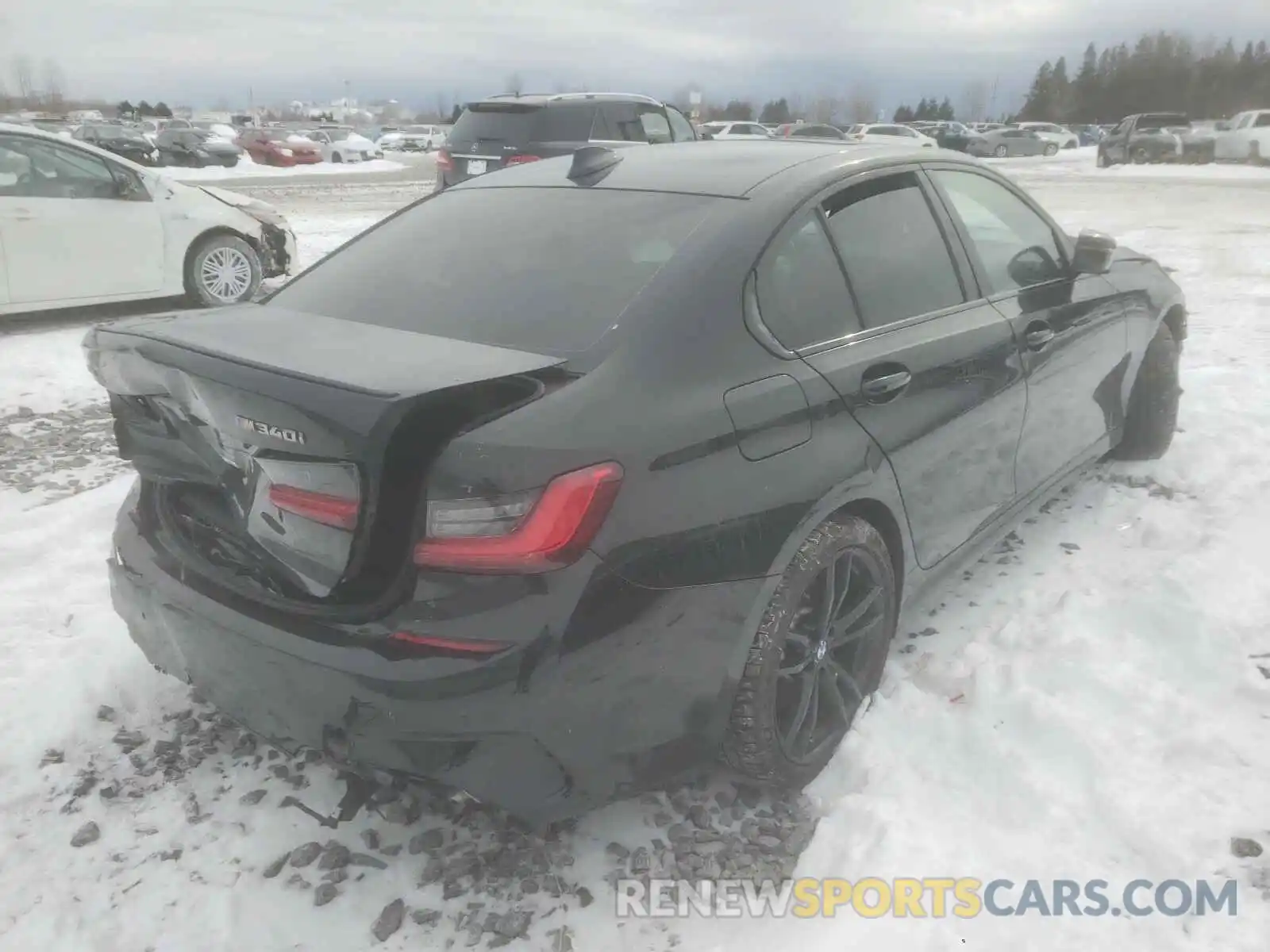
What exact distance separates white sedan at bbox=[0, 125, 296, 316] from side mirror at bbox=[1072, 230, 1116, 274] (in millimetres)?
7025

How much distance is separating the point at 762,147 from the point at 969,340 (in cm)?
90

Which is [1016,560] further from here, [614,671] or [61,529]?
[61,529]

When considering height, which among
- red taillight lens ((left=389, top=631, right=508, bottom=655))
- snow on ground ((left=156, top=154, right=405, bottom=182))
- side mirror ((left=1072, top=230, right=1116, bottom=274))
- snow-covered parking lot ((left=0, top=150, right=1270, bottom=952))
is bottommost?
snow on ground ((left=156, top=154, right=405, bottom=182))

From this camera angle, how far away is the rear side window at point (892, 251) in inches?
111

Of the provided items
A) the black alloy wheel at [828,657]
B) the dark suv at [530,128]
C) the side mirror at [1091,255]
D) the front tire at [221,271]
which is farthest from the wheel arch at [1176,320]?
the dark suv at [530,128]

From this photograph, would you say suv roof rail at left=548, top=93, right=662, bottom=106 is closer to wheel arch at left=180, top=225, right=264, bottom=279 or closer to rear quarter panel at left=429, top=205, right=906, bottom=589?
wheel arch at left=180, top=225, right=264, bottom=279

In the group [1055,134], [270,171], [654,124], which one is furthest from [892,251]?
[1055,134]

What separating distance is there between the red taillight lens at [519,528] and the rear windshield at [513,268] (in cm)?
42

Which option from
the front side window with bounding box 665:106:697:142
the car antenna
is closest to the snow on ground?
the front side window with bounding box 665:106:697:142

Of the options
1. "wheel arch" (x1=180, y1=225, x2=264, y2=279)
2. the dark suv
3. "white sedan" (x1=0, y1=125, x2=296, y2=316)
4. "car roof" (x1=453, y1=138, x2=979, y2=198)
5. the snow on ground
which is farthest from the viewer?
the snow on ground

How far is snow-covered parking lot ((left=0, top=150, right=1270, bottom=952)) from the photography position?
2.21 metres

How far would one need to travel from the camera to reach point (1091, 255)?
3.86 metres

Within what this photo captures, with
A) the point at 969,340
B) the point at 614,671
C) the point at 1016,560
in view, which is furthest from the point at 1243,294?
the point at 614,671

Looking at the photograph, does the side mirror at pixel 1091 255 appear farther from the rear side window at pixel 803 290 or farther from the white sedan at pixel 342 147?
the white sedan at pixel 342 147
